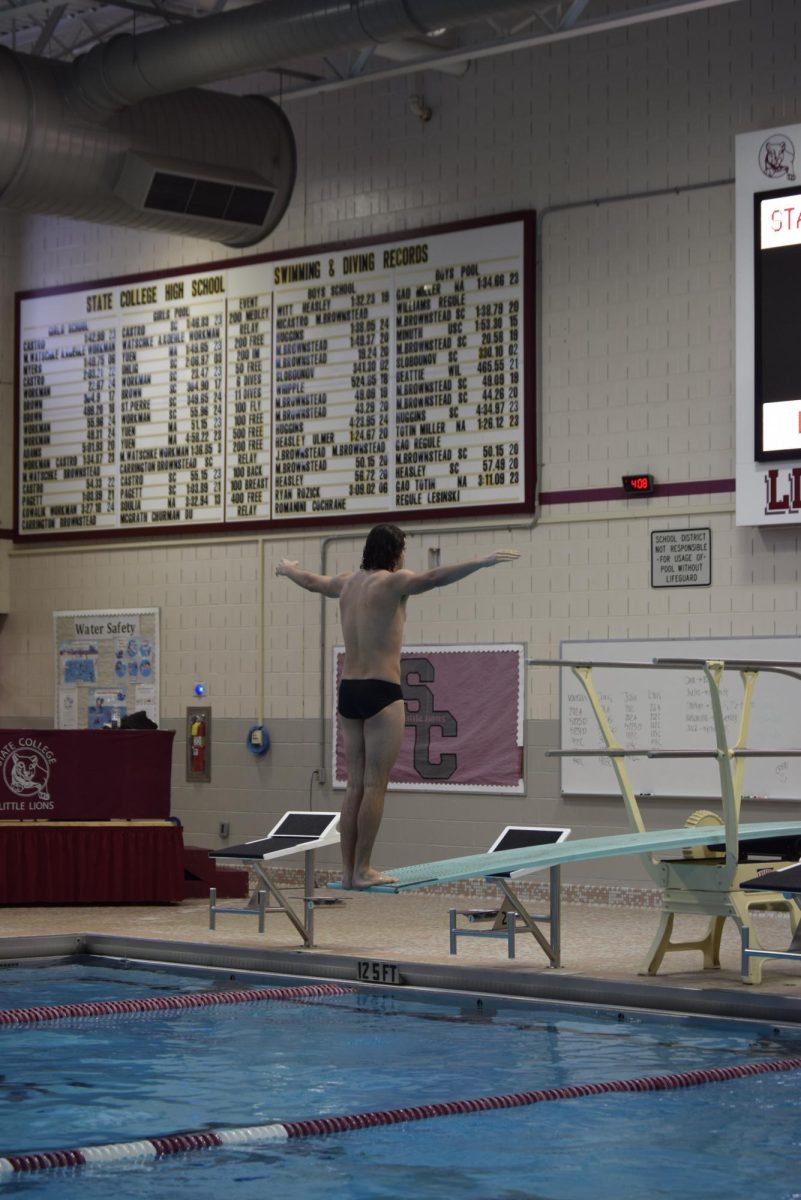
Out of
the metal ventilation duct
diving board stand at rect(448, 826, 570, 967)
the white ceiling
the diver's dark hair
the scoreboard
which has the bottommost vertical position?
diving board stand at rect(448, 826, 570, 967)

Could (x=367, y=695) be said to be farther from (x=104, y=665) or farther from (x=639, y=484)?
(x=104, y=665)

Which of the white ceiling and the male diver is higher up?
the white ceiling

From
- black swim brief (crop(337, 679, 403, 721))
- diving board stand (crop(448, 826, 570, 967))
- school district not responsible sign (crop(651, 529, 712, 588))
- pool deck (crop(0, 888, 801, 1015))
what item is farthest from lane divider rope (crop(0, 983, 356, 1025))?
school district not responsible sign (crop(651, 529, 712, 588))

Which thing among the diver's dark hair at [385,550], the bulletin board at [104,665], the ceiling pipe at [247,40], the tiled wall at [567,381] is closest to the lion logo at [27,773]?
the tiled wall at [567,381]

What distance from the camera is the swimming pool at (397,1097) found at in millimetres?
5125

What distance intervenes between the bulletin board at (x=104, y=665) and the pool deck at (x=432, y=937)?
3.17 metres

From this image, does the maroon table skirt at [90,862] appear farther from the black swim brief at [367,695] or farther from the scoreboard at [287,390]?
the black swim brief at [367,695]

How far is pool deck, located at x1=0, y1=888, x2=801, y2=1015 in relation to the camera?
27.7 ft

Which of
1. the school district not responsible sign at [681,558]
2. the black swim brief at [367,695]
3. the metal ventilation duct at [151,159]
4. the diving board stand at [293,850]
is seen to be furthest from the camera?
the metal ventilation duct at [151,159]

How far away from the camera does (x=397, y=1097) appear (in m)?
6.30

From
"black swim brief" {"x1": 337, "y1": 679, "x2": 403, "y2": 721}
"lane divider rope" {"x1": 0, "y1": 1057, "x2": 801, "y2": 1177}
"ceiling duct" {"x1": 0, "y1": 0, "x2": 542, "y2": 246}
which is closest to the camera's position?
"lane divider rope" {"x1": 0, "y1": 1057, "x2": 801, "y2": 1177}

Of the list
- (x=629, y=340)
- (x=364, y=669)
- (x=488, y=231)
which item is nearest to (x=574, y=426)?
(x=629, y=340)

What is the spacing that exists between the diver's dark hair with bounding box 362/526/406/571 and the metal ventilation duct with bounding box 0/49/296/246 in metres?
5.44

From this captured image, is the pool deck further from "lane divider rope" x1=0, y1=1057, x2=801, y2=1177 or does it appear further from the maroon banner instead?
"lane divider rope" x1=0, y1=1057, x2=801, y2=1177
